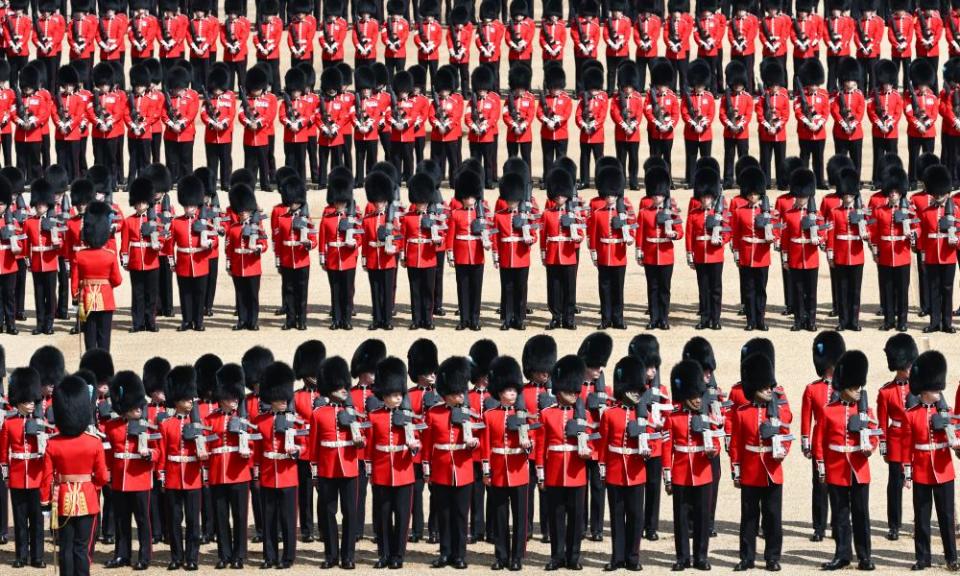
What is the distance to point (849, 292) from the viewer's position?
1988 centimetres

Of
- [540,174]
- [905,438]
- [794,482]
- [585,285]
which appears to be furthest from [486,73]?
[905,438]

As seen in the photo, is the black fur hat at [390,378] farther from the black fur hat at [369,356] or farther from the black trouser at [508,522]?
the black trouser at [508,522]

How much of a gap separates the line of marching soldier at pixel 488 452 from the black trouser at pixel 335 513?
0.01 m

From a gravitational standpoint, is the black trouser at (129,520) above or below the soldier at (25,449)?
below

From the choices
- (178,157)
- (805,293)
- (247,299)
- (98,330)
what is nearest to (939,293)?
(805,293)

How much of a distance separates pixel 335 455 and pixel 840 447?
9.59 ft

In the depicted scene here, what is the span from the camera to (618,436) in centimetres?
1534

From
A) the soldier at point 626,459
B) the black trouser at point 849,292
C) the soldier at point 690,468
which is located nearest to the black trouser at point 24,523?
the soldier at point 626,459

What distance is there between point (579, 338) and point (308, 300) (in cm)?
249

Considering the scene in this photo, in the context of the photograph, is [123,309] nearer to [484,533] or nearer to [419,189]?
[419,189]

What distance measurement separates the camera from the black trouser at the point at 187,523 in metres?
15.6

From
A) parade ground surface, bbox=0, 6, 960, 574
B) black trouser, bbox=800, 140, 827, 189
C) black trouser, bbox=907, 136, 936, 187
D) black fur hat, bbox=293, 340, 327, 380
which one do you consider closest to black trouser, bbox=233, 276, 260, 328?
parade ground surface, bbox=0, 6, 960, 574

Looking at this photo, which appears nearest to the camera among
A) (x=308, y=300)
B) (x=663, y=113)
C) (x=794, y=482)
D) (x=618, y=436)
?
(x=618, y=436)

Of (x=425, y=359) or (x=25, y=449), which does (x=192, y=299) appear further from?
(x=25, y=449)
